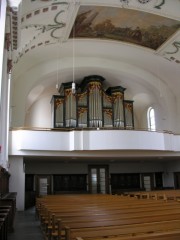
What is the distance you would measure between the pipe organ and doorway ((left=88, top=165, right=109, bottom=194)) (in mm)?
3059

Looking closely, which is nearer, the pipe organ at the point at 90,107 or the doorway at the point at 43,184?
the pipe organ at the point at 90,107

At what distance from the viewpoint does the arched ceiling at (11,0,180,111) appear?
39.0 ft

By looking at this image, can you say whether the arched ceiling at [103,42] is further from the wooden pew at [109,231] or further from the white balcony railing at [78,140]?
the wooden pew at [109,231]

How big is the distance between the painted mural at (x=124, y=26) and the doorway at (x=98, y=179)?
26.4 ft

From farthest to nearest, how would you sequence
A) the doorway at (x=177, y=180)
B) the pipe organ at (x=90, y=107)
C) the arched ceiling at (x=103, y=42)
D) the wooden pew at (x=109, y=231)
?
the doorway at (x=177, y=180)
the pipe organ at (x=90, y=107)
the arched ceiling at (x=103, y=42)
the wooden pew at (x=109, y=231)

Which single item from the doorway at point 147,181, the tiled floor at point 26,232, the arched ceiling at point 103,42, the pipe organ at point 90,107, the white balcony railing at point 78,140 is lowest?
the tiled floor at point 26,232

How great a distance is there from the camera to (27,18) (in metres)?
11.4

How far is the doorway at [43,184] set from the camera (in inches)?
679

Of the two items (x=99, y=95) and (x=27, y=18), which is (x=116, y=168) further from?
Answer: (x=27, y=18)

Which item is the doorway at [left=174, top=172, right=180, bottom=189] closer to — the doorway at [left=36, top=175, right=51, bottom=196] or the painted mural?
the doorway at [left=36, top=175, right=51, bottom=196]

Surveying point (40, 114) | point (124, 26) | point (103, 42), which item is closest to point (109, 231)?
point (124, 26)

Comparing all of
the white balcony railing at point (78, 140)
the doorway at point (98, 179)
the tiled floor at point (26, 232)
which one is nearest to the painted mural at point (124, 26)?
the white balcony railing at point (78, 140)

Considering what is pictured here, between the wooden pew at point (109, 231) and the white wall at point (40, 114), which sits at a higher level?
the white wall at point (40, 114)

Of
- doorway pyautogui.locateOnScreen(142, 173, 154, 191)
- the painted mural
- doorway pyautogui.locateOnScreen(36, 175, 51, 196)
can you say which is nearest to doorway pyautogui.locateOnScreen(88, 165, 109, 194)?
doorway pyautogui.locateOnScreen(36, 175, 51, 196)
